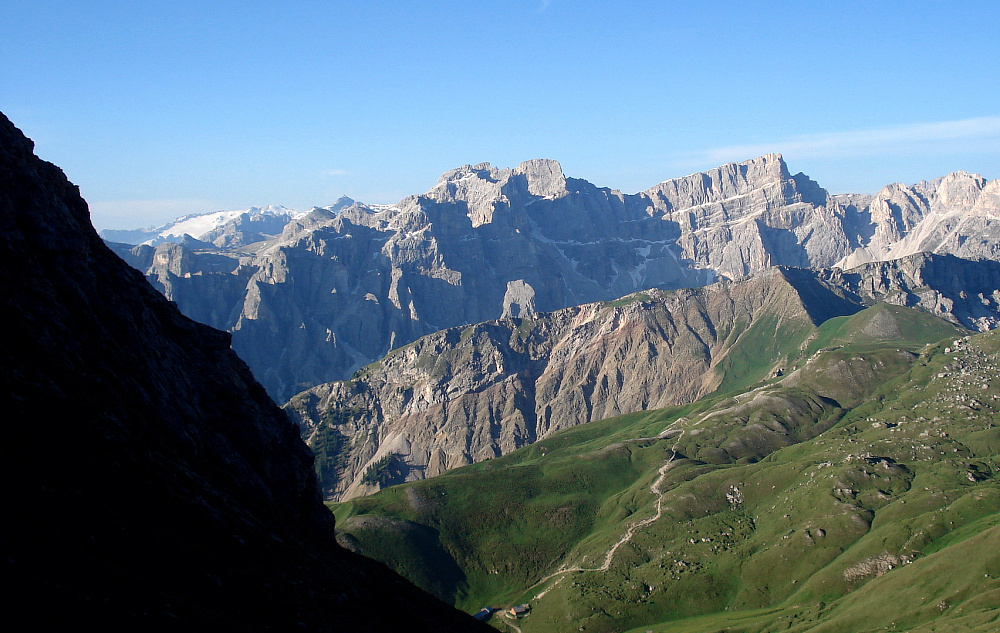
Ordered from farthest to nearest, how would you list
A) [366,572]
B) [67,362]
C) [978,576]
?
[978,576]
[366,572]
[67,362]

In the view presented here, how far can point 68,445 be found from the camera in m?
54.2

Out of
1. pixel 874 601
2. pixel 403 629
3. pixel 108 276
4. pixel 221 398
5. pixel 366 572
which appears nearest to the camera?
pixel 403 629

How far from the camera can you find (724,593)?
19912 cm

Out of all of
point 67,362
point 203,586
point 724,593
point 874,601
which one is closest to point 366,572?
point 203,586

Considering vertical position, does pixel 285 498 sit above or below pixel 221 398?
below

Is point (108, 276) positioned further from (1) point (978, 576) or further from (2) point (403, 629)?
(1) point (978, 576)

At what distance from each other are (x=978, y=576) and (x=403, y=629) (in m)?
127

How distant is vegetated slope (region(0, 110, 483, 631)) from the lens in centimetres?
4378

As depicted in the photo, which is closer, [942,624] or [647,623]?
[942,624]

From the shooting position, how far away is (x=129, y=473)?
58.0 metres

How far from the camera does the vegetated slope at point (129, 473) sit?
43781 millimetres

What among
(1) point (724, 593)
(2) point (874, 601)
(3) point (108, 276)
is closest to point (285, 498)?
(3) point (108, 276)

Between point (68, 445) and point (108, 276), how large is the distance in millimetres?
29275

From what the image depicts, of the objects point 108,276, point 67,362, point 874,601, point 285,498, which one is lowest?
point 874,601
